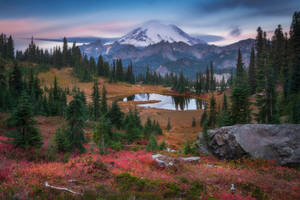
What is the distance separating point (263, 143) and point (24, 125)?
20178 millimetres

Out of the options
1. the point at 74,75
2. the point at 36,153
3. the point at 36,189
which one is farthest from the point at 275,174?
the point at 74,75

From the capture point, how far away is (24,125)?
14609 mm

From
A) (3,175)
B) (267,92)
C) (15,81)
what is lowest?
(3,175)

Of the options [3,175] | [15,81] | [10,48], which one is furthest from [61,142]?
[10,48]

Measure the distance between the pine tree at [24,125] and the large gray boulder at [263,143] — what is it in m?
17.4

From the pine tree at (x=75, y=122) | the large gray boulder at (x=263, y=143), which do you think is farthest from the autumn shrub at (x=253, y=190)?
the pine tree at (x=75, y=122)

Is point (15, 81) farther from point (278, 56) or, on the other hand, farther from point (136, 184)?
point (278, 56)

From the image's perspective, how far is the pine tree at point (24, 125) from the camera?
14.4m

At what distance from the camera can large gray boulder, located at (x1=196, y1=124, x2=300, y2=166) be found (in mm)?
13805

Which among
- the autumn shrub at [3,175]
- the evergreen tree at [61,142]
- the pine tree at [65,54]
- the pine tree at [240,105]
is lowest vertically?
the evergreen tree at [61,142]

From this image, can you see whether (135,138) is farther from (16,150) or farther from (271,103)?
(271,103)

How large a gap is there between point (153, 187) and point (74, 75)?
13632cm

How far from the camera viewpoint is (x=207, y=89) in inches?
4978

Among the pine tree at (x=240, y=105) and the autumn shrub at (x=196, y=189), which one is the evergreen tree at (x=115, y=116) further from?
the autumn shrub at (x=196, y=189)
